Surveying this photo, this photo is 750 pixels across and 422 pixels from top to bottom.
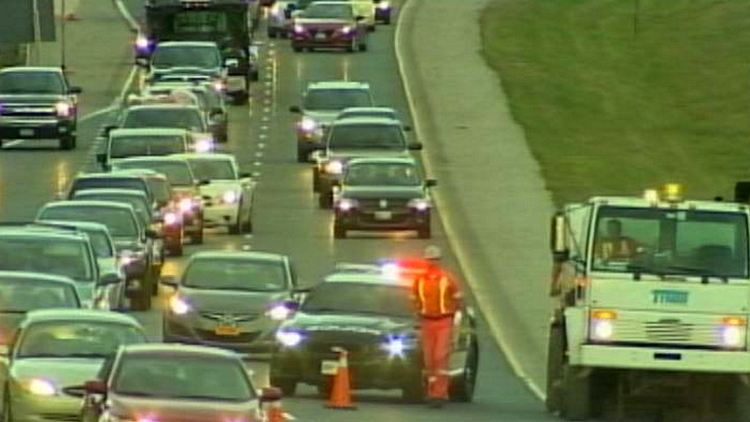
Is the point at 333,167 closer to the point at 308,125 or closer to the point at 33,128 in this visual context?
the point at 308,125

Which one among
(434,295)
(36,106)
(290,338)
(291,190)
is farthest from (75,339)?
(36,106)

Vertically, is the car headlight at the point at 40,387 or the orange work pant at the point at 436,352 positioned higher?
the car headlight at the point at 40,387

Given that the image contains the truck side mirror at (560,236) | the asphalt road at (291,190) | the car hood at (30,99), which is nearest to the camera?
the truck side mirror at (560,236)

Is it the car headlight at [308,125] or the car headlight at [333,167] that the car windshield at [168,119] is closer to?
the car headlight at [308,125]

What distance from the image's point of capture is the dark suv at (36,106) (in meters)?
65.1

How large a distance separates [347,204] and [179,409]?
29769 mm

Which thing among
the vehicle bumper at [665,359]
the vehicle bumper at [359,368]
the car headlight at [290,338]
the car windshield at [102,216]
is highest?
the vehicle bumper at [665,359]

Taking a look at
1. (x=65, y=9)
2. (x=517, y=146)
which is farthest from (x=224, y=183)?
(x=65, y=9)

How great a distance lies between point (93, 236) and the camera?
39.9 metres

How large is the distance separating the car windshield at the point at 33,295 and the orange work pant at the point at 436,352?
3.80 metres

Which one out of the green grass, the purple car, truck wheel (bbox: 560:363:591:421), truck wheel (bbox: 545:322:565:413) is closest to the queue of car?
truck wheel (bbox: 545:322:565:413)

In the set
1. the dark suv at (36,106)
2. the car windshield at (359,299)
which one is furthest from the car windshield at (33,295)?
the dark suv at (36,106)

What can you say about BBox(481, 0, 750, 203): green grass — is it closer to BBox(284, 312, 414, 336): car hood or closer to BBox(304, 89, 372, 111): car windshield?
BBox(304, 89, 372, 111): car windshield

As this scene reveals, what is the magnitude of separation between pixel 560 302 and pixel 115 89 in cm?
5165
